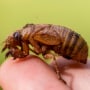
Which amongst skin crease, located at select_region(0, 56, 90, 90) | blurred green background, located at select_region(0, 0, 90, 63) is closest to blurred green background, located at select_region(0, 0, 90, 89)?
blurred green background, located at select_region(0, 0, 90, 63)

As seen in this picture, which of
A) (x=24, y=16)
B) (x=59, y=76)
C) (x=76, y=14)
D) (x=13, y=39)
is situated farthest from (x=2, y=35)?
(x=59, y=76)

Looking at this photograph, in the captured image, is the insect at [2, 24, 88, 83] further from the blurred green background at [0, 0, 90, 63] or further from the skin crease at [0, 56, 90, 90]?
the blurred green background at [0, 0, 90, 63]

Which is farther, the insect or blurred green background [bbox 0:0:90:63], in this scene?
blurred green background [bbox 0:0:90:63]

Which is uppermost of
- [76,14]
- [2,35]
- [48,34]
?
[48,34]

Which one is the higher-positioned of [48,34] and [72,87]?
[48,34]

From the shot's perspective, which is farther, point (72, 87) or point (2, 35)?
point (2, 35)

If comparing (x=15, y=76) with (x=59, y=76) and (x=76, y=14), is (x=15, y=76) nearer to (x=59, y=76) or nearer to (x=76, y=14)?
(x=59, y=76)

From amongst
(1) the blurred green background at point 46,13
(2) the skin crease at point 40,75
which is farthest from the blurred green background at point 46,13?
(2) the skin crease at point 40,75
